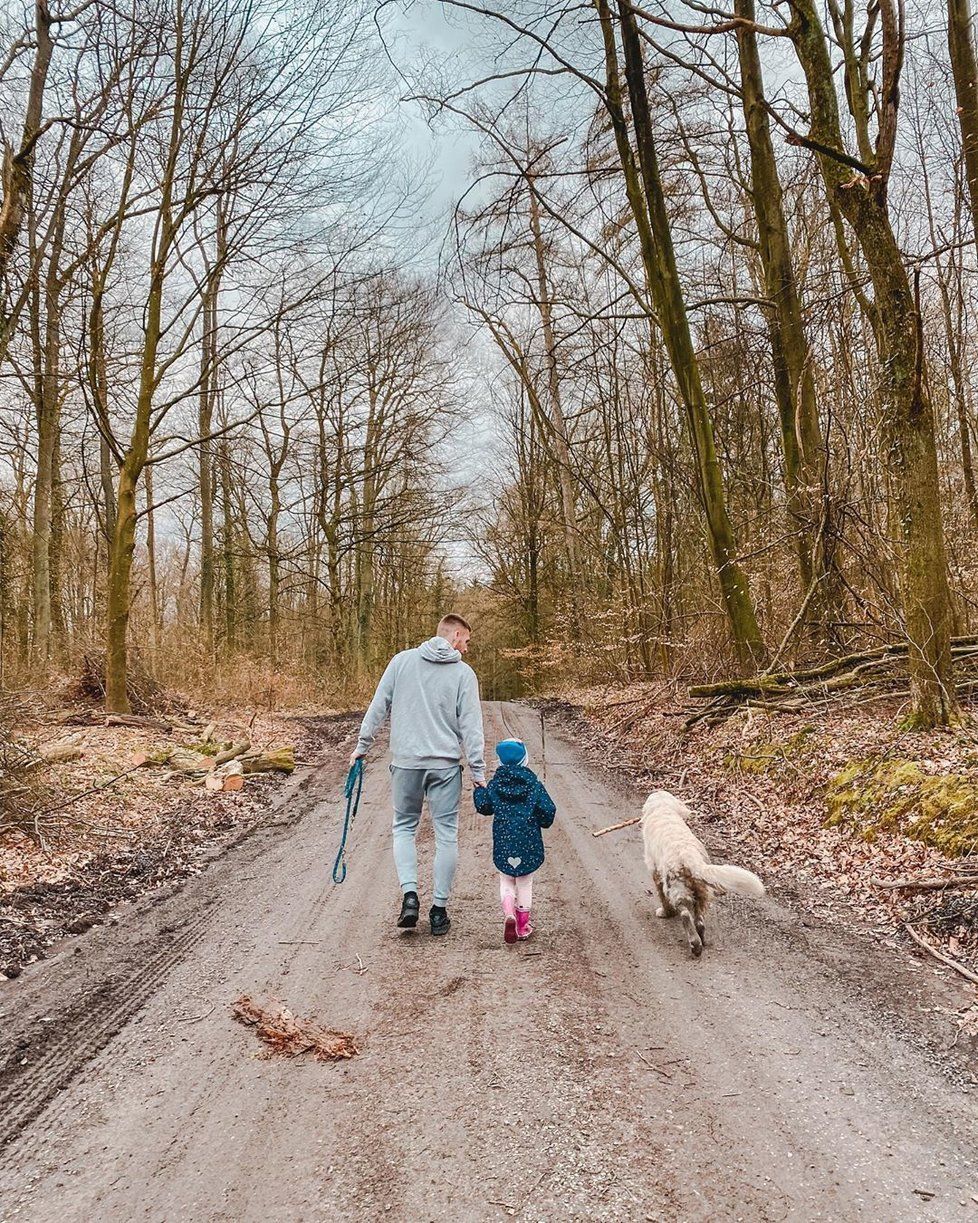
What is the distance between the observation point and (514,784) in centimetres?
500

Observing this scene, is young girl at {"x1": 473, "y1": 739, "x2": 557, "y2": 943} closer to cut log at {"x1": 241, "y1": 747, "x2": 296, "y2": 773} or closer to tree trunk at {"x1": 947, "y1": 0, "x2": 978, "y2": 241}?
cut log at {"x1": 241, "y1": 747, "x2": 296, "y2": 773}

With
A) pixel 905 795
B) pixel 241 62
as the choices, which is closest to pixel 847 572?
pixel 905 795

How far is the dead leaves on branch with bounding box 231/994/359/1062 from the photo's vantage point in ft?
11.5

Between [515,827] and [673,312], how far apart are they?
32.2ft

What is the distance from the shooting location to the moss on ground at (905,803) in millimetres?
5551

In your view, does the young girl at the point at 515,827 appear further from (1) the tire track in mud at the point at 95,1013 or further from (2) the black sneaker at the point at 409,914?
(1) the tire track in mud at the point at 95,1013

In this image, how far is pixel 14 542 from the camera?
63.5 ft

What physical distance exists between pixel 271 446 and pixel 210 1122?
72.1 feet

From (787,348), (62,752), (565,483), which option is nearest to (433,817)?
(62,752)

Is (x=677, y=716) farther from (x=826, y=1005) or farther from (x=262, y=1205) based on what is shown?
(x=262, y=1205)

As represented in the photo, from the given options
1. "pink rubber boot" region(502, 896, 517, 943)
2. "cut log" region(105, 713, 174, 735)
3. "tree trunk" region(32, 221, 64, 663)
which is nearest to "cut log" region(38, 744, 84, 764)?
"cut log" region(105, 713, 174, 735)

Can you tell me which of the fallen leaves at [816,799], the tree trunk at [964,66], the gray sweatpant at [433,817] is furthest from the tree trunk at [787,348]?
the gray sweatpant at [433,817]

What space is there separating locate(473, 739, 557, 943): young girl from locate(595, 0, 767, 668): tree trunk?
736 centimetres

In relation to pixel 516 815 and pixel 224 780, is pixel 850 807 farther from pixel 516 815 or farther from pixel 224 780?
pixel 224 780
